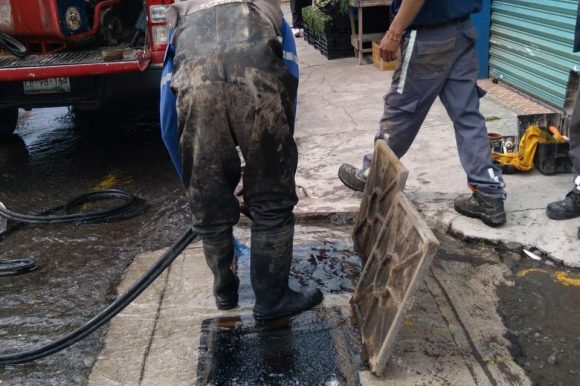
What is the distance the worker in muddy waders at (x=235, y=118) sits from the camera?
Result: 2611 millimetres

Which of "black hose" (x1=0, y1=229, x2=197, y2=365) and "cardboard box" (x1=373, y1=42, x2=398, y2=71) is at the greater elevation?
"cardboard box" (x1=373, y1=42, x2=398, y2=71)

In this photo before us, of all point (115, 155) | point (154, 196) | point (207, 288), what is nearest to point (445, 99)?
point (207, 288)

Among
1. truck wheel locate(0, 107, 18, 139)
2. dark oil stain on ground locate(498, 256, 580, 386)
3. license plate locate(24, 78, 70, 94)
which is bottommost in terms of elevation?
dark oil stain on ground locate(498, 256, 580, 386)

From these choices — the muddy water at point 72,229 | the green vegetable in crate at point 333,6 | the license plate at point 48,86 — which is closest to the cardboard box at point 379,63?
the green vegetable in crate at point 333,6

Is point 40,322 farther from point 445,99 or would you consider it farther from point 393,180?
point 445,99

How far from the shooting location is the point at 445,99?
3908 millimetres

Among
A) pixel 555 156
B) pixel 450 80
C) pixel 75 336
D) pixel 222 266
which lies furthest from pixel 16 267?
pixel 555 156

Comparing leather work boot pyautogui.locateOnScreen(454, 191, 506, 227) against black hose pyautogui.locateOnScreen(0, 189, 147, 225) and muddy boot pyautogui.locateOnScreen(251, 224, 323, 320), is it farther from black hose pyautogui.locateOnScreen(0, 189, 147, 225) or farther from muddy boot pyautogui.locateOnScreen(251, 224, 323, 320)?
black hose pyautogui.locateOnScreen(0, 189, 147, 225)

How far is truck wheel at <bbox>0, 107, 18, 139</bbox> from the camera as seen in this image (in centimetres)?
685

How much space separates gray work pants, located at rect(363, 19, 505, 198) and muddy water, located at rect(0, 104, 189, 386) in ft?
6.13

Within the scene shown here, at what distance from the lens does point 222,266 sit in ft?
9.87

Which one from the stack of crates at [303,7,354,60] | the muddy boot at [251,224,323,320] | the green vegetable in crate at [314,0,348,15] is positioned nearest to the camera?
the muddy boot at [251,224,323,320]

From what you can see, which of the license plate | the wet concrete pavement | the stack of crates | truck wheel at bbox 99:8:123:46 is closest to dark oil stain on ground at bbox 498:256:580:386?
the wet concrete pavement

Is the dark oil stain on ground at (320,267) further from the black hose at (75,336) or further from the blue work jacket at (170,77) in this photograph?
the blue work jacket at (170,77)
